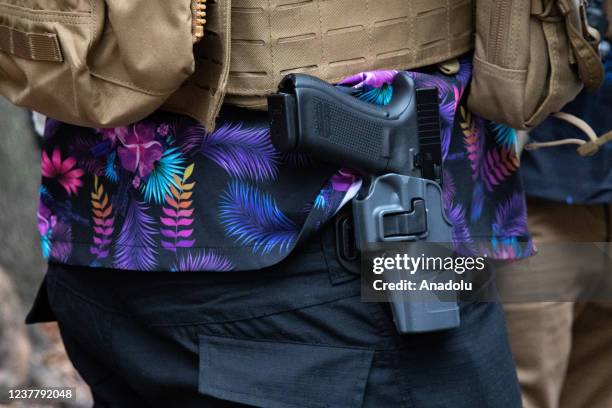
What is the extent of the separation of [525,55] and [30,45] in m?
0.68

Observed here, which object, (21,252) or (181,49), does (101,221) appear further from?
(21,252)

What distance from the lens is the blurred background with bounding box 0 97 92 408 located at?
2.92 metres

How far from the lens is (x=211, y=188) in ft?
3.89

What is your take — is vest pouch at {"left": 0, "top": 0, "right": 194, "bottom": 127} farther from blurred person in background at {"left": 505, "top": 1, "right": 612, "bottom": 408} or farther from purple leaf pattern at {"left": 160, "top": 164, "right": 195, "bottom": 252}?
blurred person in background at {"left": 505, "top": 1, "right": 612, "bottom": 408}

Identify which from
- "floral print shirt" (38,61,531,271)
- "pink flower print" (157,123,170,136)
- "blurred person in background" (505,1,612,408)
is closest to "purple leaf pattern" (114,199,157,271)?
"floral print shirt" (38,61,531,271)

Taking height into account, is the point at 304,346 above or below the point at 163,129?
below

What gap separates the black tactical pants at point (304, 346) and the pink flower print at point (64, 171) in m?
0.19

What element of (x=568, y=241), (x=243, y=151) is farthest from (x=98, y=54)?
(x=568, y=241)

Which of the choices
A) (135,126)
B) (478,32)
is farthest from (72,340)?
(478,32)

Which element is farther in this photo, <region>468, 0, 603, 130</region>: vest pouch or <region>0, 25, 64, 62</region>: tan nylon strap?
<region>468, 0, 603, 130</region>: vest pouch

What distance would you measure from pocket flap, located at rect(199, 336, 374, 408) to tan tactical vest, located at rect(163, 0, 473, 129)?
0.31 metres

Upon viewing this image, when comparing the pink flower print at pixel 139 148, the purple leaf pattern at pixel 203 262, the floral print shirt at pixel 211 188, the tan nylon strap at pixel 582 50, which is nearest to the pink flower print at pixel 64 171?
the floral print shirt at pixel 211 188

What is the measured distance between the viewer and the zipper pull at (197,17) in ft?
3.62

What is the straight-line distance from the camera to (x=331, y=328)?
1.15 metres
